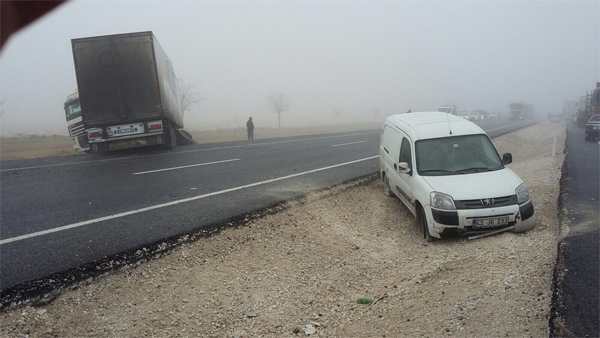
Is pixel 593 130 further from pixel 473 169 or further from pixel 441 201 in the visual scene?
pixel 441 201

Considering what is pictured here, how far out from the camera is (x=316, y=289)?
488 cm

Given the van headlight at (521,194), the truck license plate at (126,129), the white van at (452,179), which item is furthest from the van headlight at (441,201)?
the truck license plate at (126,129)

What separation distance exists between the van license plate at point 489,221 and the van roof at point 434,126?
2050mm

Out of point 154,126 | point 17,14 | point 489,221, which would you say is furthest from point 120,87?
point 17,14

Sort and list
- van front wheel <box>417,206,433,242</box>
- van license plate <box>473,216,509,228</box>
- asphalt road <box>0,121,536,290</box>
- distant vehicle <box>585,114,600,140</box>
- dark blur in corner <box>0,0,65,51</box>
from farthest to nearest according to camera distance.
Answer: distant vehicle <box>585,114,600,140</box>, van front wheel <box>417,206,433,242</box>, van license plate <box>473,216,509,228</box>, asphalt road <box>0,121,536,290</box>, dark blur in corner <box>0,0,65,51</box>

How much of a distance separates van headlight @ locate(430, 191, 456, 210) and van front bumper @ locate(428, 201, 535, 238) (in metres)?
0.06

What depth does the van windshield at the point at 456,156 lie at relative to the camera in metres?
6.66

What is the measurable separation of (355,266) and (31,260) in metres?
4.23

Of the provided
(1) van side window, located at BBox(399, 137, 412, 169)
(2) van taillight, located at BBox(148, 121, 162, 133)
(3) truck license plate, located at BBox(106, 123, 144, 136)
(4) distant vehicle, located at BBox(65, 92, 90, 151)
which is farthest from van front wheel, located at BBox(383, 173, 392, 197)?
(4) distant vehicle, located at BBox(65, 92, 90, 151)

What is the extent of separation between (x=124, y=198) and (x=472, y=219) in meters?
6.38

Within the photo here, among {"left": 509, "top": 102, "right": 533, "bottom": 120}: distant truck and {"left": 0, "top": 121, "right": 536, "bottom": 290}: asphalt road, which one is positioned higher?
{"left": 0, "top": 121, "right": 536, "bottom": 290}: asphalt road

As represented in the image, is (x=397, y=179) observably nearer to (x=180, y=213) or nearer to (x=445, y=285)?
(x=445, y=285)

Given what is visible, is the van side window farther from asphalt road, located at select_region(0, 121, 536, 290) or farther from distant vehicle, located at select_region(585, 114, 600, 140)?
distant vehicle, located at select_region(585, 114, 600, 140)

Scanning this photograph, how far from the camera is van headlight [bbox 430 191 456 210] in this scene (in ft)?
19.0
